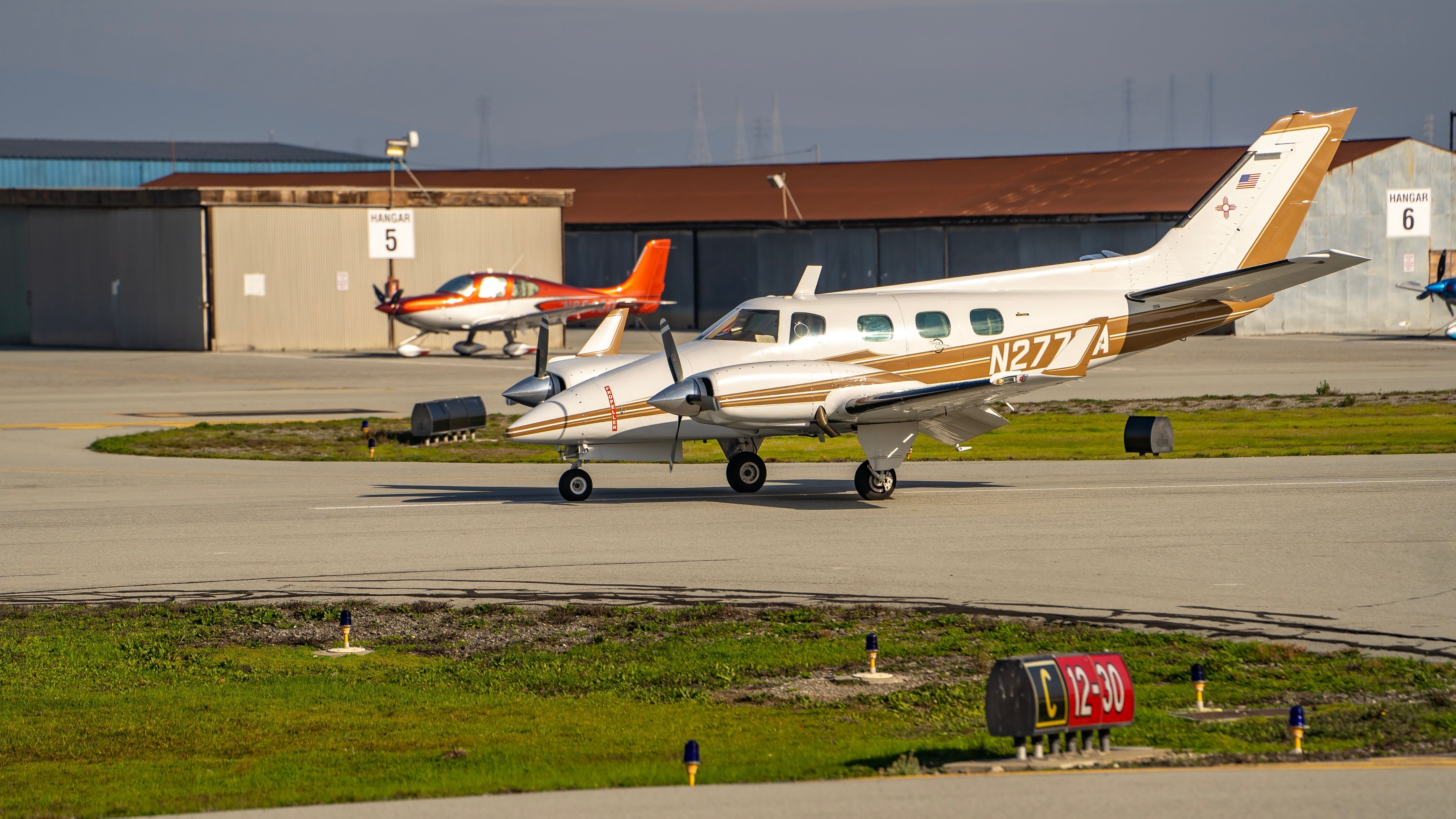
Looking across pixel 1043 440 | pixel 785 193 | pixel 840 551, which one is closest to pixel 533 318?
pixel 785 193

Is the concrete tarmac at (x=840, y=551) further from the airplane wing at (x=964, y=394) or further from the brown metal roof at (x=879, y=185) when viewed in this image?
the brown metal roof at (x=879, y=185)

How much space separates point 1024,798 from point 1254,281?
14.2 metres

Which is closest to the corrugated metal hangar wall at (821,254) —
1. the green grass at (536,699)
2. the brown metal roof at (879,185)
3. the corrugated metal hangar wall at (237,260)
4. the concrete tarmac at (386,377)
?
the brown metal roof at (879,185)

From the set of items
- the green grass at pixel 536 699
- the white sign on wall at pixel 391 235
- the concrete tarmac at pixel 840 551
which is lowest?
the green grass at pixel 536 699

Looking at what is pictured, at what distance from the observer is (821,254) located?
66.9 metres

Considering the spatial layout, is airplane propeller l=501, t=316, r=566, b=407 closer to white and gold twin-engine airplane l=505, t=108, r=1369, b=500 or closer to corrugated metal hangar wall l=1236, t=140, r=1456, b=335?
white and gold twin-engine airplane l=505, t=108, r=1369, b=500

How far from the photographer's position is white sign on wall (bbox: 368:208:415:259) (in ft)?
173

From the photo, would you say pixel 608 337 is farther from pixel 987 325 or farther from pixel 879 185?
pixel 879 185

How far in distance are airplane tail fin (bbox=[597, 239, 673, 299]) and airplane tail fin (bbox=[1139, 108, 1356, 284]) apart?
98.0 ft

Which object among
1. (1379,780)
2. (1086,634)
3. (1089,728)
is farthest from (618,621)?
(1379,780)

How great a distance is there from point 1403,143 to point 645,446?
50.5 m

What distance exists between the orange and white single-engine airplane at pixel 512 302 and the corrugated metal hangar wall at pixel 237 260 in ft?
13.4

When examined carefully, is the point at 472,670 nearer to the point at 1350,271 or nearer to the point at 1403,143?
the point at 1350,271

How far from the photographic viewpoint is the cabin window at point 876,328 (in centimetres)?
1950
